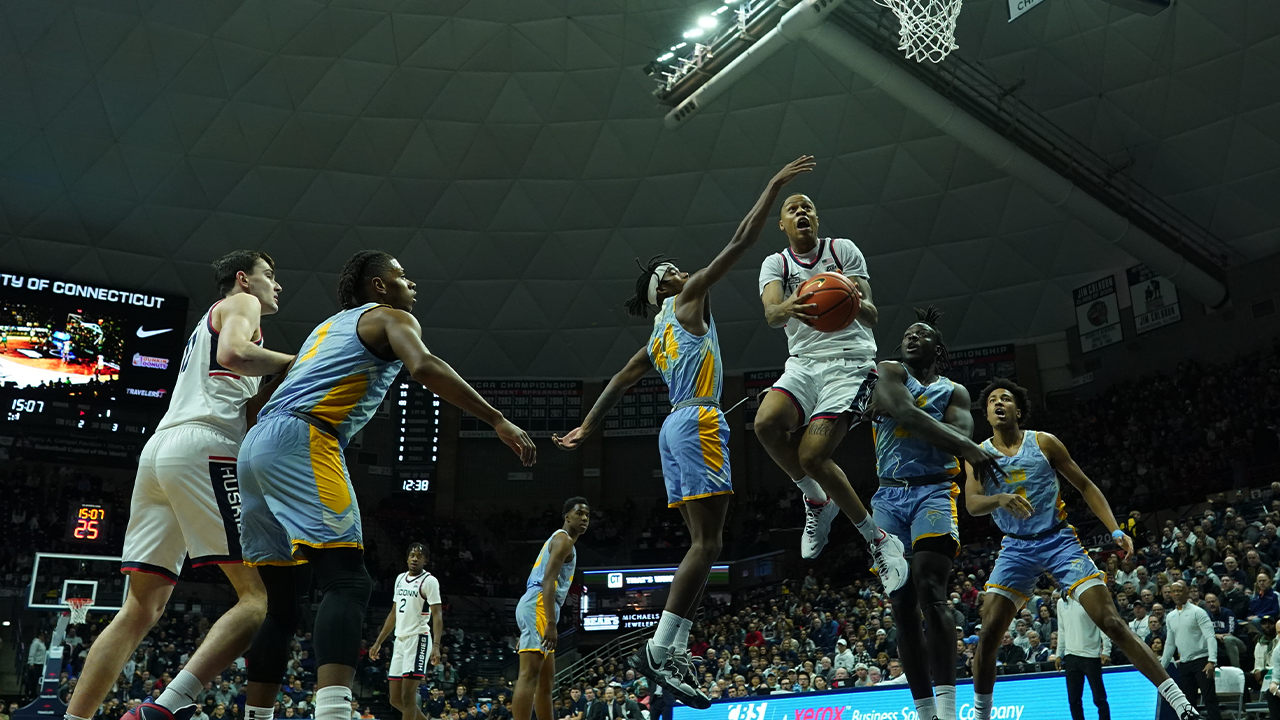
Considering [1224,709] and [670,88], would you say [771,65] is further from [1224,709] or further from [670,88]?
[1224,709]

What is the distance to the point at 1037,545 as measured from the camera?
24.6 feet

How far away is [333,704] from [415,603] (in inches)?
335


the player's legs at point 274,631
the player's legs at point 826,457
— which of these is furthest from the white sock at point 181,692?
the player's legs at point 826,457

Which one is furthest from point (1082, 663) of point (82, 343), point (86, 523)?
point (82, 343)

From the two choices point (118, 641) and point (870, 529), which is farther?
point (870, 529)

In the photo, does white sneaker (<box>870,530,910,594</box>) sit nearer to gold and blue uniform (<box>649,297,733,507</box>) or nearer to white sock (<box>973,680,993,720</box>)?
gold and blue uniform (<box>649,297,733,507</box>)

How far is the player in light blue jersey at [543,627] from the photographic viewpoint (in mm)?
9359

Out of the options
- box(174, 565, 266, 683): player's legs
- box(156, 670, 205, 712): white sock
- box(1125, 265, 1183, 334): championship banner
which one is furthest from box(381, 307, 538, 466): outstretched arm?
box(1125, 265, 1183, 334): championship banner

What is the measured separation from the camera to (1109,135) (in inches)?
932

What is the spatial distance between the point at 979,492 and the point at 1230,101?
19078 millimetres

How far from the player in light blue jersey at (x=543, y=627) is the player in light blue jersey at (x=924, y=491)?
11.5 ft

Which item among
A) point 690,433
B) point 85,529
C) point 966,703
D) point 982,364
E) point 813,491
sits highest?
point 982,364

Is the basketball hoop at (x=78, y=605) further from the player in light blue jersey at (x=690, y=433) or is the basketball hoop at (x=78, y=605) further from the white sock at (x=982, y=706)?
the white sock at (x=982, y=706)

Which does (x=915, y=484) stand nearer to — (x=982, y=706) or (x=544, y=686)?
(x=982, y=706)
